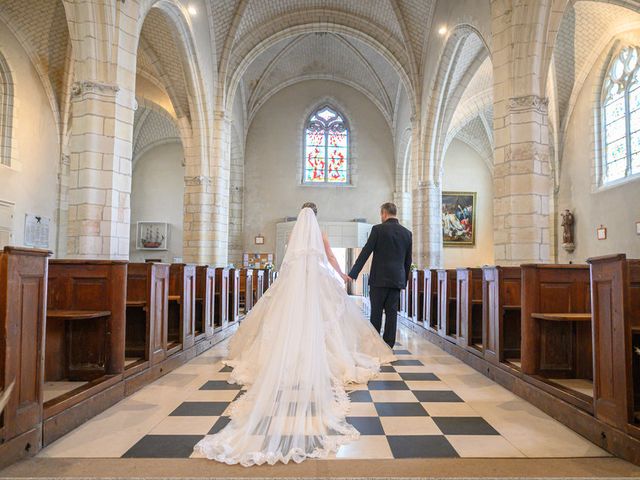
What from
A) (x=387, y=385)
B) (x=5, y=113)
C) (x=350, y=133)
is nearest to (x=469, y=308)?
(x=387, y=385)

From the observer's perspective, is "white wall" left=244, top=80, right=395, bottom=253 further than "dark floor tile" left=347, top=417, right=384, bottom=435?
Yes

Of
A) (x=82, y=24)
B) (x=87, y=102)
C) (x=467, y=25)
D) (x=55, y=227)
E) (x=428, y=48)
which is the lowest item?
(x=55, y=227)

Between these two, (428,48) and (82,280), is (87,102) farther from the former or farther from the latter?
(428,48)

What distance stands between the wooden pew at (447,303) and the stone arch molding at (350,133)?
481 inches

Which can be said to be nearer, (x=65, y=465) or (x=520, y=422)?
(x=65, y=465)

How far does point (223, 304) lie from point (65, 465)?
16.2 ft

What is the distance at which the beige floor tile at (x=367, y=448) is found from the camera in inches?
101

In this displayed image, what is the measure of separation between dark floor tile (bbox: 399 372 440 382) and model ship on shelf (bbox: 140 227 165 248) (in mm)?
15890

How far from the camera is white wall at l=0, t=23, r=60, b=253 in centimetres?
1075

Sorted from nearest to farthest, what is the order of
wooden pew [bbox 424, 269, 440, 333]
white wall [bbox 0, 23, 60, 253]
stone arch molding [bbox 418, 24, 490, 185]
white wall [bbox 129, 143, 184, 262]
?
wooden pew [bbox 424, 269, 440, 333], white wall [bbox 0, 23, 60, 253], stone arch molding [bbox 418, 24, 490, 185], white wall [bbox 129, 143, 184, 262]

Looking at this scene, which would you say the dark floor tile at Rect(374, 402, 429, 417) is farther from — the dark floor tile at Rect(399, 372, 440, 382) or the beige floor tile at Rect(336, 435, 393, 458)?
the dark floor tile at Rect(399, 372, 440, 382)

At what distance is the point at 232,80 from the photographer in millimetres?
12836

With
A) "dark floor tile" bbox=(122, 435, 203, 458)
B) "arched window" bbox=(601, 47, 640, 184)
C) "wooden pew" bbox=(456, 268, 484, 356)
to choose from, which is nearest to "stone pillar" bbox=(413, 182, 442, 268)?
"arched window" bbox=(601, 47, 640, 184)

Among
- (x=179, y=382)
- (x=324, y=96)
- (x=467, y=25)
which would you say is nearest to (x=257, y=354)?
(x=179, y=382)
